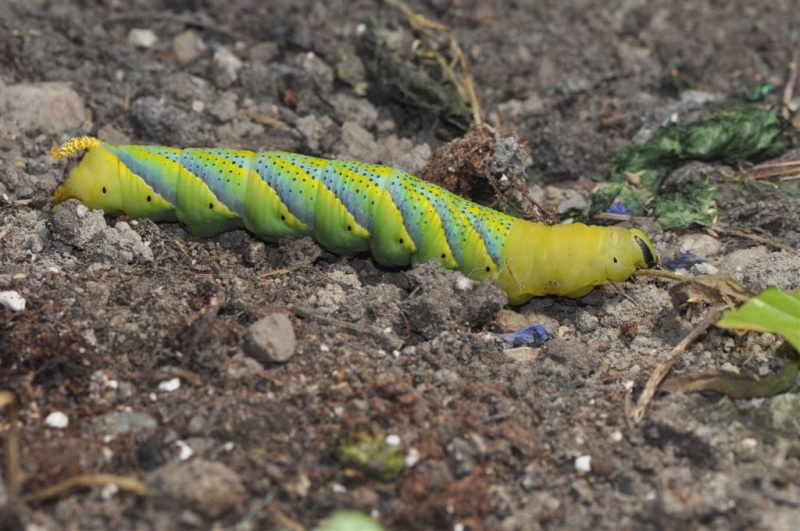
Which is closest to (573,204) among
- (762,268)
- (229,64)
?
(762,268)

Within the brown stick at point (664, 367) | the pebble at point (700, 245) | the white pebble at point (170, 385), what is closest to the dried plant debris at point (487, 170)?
the pebble at point (700, 245)

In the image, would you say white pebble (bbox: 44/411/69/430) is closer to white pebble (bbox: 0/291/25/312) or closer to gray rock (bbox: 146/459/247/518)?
gray rock (bbox: 146/459/247/518)

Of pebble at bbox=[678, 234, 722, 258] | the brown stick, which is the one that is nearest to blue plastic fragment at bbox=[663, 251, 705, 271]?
pebble at bbox=[678, 234, 722, 258]

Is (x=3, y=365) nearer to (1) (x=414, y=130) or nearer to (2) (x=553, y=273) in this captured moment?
(2) (x=553, y=273)

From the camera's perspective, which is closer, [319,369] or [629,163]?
[319,369]

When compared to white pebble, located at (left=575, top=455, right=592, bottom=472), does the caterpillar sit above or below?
above

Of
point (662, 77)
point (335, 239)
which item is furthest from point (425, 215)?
point (662, 77)

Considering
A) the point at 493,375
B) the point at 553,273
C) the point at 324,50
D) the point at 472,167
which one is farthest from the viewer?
the point at 324,50
